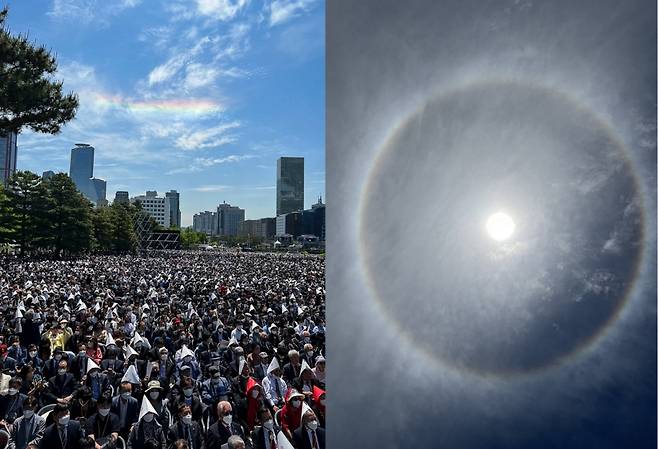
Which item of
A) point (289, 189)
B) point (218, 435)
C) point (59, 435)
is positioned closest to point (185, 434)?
point (218, 435)

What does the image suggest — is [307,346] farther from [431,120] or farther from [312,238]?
[312,238]

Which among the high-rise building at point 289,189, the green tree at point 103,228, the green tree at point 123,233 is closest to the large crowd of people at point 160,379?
the green tree at point 103,228

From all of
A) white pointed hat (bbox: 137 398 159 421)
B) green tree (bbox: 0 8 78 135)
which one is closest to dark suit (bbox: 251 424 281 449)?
white pointed hat (bbox: 137 398 159 421)

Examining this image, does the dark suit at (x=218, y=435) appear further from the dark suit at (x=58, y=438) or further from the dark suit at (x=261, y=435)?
Result: the dark suit at (x=58, y=438)

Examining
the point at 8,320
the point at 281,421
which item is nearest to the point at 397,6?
the point at 281,421

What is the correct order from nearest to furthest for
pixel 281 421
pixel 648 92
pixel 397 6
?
pixel 648 92
pixel 397 6
pixel 281 421

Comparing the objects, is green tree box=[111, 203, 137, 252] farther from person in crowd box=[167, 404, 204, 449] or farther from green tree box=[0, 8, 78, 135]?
person in crowd box=[167, 404, 204, 449]
